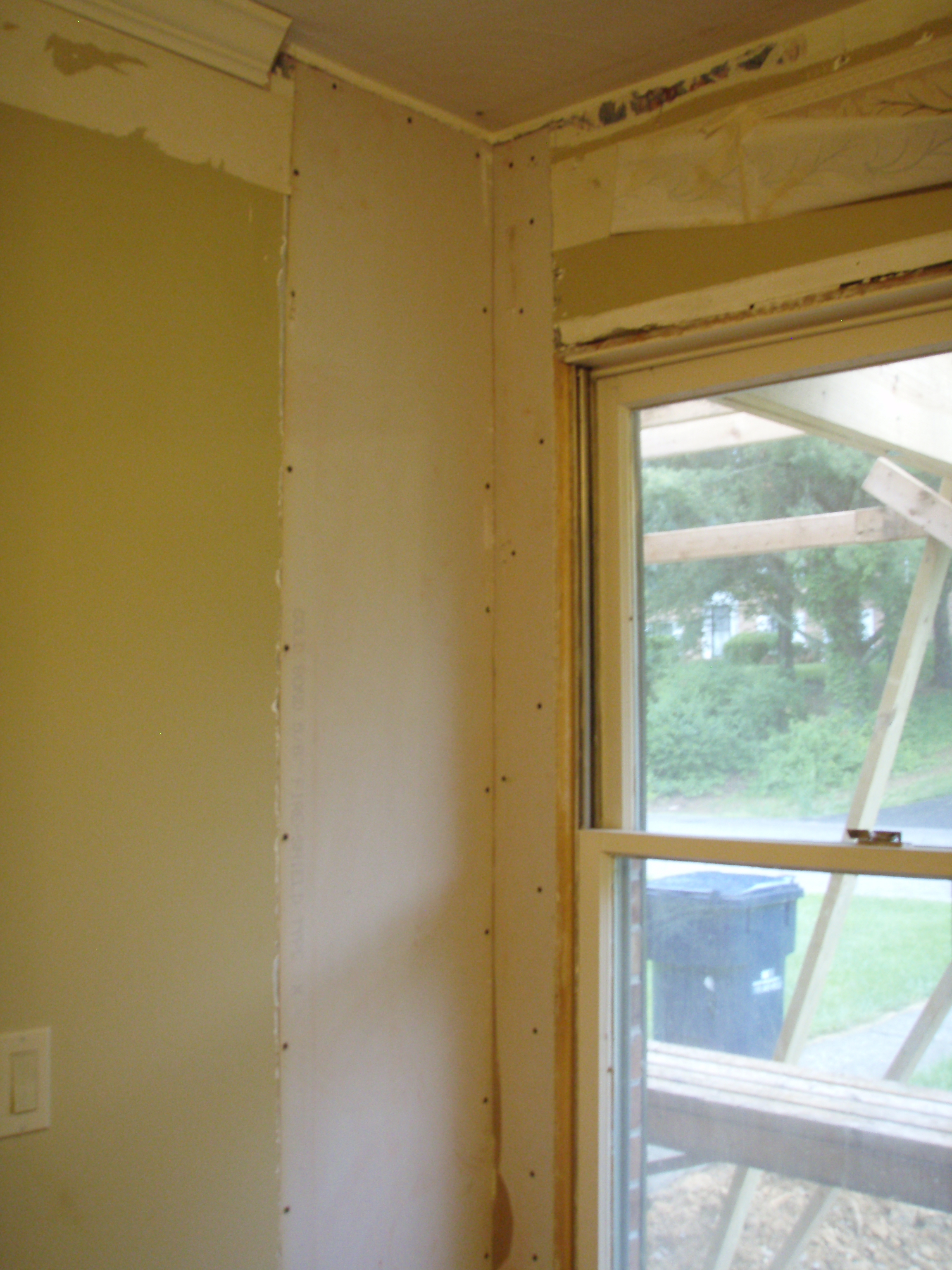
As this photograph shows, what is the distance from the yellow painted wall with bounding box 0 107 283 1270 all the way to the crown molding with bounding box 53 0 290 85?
0.16 metres

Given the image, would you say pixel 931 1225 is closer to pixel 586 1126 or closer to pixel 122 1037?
pixel 586 1126

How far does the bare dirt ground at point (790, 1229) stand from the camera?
52.8 inches

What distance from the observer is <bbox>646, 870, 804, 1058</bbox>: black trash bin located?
1511 millimetres

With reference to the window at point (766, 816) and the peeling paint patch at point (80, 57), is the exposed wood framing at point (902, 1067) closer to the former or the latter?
the window at point (766, 816)

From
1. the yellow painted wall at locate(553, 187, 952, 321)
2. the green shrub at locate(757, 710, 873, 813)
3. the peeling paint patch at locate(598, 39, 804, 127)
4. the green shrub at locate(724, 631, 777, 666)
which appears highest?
the peeling paint patch at locate(598, 39, 804, 127)

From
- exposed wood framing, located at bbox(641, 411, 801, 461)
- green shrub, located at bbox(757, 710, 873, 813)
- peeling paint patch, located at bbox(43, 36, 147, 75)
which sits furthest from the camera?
exposed wood framing, located at bbox(641, 411, 801, 461)

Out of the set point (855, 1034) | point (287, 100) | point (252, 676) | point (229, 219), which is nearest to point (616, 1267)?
point (855, 1034)

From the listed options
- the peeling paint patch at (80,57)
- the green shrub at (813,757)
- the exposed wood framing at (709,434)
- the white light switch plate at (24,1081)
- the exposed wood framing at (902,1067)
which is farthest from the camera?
the exposed wood framing at (709,434)

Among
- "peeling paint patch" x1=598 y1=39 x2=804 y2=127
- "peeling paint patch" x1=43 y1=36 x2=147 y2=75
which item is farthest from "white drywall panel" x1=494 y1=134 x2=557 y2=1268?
"peeling paint patch" x1=43 y1=36 x2=147 y2=75

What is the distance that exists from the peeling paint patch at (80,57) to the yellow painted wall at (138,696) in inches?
3.1

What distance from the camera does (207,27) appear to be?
1.37 m

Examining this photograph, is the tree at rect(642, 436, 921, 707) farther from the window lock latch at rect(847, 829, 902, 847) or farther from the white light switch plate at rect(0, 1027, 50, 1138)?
the white light switch plate at rect(0, 1027, 50, 1138)

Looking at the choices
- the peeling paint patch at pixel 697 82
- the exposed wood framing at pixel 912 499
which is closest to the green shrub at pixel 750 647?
the exposed wood framing at pixel 912 499

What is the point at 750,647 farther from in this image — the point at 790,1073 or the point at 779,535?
the point at 790,1073
